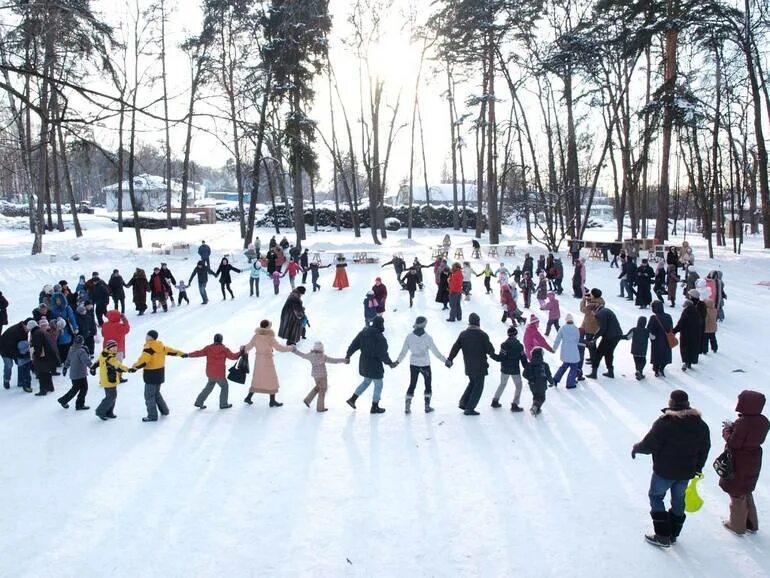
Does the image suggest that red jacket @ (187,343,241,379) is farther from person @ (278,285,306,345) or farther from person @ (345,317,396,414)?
person @ (278,285,306,345)

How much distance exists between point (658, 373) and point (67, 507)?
364 inches

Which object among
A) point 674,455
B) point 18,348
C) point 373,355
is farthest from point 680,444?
point 18,348

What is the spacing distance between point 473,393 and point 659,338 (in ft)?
12.6

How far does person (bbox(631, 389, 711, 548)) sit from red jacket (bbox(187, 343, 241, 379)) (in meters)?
6.02

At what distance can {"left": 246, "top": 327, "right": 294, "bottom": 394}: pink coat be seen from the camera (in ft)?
31.3

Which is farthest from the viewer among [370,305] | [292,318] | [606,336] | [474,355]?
[370,305]

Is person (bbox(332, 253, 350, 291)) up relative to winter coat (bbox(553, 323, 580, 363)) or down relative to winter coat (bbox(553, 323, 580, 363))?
up

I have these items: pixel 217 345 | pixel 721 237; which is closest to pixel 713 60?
pixel 721 237

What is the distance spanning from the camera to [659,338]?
1073cm

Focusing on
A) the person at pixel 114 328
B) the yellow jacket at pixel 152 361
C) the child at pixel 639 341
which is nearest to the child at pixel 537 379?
the child at pixel 639 341

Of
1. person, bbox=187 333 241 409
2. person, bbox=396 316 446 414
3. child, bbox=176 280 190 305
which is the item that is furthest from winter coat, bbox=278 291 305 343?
child, bbox=176 280 190 305

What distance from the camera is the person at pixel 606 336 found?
10.6 m

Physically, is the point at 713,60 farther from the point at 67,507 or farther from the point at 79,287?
the point at 67,507

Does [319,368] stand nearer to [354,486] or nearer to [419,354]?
[419,354]
